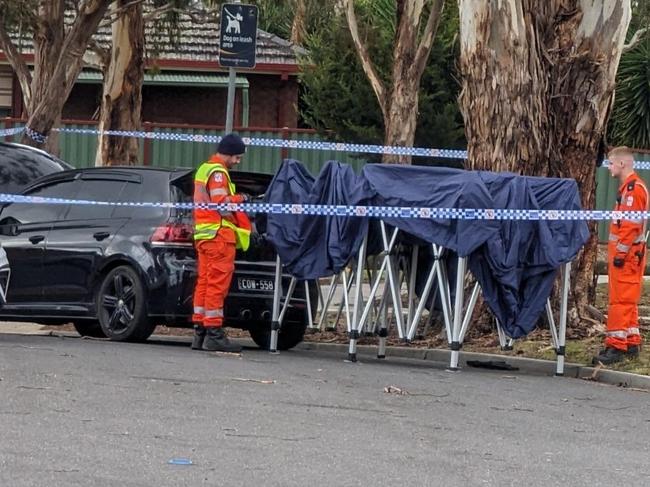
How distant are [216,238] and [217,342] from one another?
929 millimetres

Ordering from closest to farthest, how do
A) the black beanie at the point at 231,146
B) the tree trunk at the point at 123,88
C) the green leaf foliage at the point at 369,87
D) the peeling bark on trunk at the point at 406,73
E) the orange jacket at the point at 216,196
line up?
1. the orange jacket at the point at 216,196
2. the black beanie at the point at 231,146
3. the peeling bark on trunk at the point at 406,73
4. the tree trunk at the point at 123,88
5. the green leaf foliage at the point at 369,87

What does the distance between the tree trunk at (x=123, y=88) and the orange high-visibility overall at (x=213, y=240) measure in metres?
9.29

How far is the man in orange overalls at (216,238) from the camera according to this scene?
495 inches

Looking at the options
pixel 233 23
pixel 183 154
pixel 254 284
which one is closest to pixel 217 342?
pixel 254 284

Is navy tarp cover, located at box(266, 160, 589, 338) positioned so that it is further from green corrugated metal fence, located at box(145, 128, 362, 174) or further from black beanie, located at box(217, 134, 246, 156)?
green corrugated metal fence, located at box(145, 128, 362, 174)

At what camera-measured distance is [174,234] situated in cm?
1292

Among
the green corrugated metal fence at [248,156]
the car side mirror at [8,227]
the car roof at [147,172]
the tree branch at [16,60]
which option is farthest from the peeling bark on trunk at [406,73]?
the car side mirror at [8,227]

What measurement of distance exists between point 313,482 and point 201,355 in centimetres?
527

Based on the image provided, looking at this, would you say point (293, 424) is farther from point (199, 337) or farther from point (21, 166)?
point (21, 166)

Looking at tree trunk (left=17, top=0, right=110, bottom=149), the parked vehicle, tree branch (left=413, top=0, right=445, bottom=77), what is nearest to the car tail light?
the parked vehicle

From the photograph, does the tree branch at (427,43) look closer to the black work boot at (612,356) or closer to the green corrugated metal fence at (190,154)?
the green corrugated metal fence at (190,154)

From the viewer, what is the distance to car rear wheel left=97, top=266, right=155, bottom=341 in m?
13.0

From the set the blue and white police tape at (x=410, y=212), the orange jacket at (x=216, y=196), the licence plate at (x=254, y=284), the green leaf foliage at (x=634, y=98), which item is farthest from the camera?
the green leaf foliage at (x=634, y=98)

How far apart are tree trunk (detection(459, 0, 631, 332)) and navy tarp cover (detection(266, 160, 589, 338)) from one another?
1.97m
